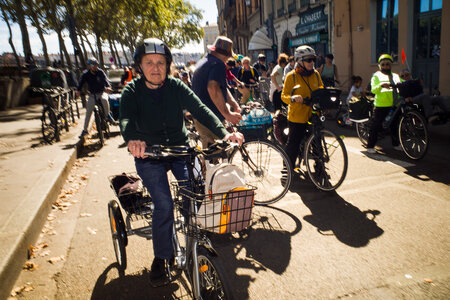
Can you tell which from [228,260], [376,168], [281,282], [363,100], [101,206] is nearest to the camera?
[281,282]

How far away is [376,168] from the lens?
5605 mm

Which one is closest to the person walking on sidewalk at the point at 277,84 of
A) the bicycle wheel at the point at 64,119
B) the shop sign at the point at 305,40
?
the bicycle wheel at the point at 64,119

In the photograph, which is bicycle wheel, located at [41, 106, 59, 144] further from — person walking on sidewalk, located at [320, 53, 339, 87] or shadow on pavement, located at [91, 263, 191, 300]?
person walking on sidewalk, located at [320, 53, 339, 87]

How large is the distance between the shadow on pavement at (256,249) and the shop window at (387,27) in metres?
12.2

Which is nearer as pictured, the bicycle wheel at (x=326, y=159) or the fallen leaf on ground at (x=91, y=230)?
the fallen leaf on ground at (x=91, y=230)

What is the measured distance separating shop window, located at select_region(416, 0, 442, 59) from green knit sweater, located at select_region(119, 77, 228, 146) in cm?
1235

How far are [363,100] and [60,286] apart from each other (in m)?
6.49

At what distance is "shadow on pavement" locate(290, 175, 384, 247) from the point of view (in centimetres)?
352

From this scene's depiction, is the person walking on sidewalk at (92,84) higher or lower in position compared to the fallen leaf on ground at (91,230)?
higher

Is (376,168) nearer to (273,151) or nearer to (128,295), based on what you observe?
(273,151)

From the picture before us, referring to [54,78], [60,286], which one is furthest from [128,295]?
[54,78]

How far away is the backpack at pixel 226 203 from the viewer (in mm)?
2049

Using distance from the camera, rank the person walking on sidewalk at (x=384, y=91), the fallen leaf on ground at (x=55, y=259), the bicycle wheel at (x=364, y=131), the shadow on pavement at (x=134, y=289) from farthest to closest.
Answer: the bicycle wheel at (x=364, y=131)
the person walking on sidewalk at (x=384, y=91)
the fallen leaf on ground at (x=55, y=259)
the shadow on pavement at (x=134, y=289)

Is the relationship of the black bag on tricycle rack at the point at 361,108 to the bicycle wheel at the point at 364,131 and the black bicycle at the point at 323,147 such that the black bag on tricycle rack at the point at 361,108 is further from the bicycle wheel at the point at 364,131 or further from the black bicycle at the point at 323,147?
the black bicycle at the point at 323,147
